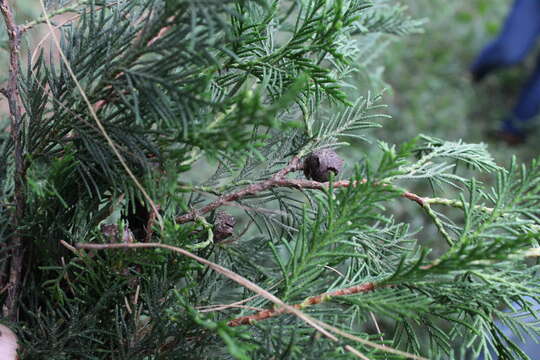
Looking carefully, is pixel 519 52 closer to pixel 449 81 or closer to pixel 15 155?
pixel 449 81

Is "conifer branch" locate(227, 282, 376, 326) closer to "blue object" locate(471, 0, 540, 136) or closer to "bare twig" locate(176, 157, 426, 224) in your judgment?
"bare twig" locate(176, 157, 426, 224)

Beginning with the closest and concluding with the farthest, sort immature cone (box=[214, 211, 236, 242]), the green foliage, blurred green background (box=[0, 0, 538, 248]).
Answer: the green foliage < immature cone (box=[214, 211, 236, 242]) < blurred green background (box=[0, 0, 538, 248])

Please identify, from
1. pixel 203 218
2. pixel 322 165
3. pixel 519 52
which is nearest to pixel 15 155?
pixel 203 218

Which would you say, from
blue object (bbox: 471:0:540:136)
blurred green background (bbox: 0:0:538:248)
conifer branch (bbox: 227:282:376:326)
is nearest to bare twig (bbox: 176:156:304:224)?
conifer branch (bbox: 227:282:376:326)

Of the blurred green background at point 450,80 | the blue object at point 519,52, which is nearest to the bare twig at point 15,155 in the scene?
the blurred green background at point 450,80

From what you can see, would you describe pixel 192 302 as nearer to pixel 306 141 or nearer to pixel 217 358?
pixel 217 358

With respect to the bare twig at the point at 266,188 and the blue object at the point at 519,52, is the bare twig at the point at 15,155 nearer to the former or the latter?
the bare twig at the point at 266,188

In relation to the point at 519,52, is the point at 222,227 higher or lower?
higher

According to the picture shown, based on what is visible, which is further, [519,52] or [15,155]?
[519,52]
